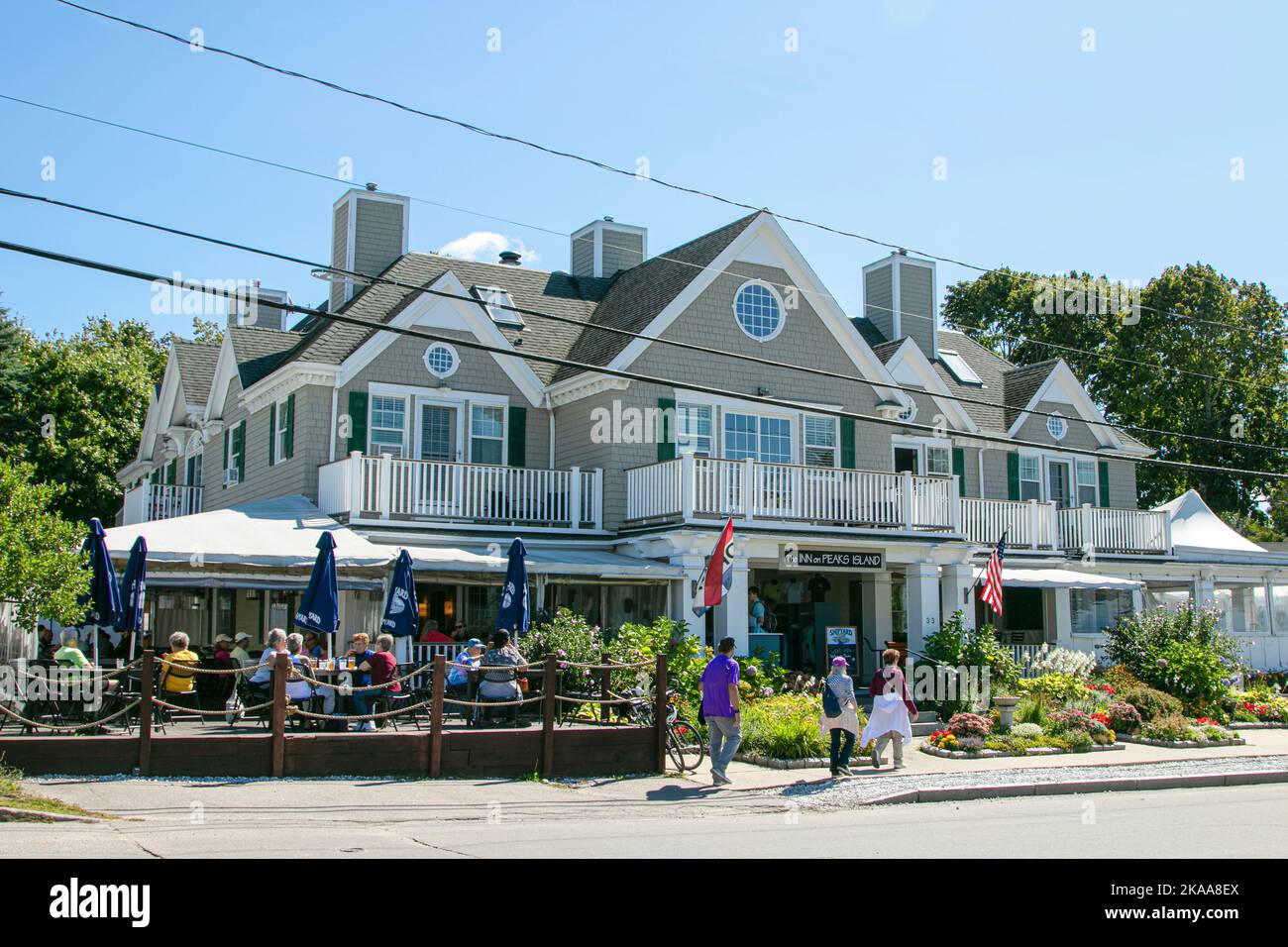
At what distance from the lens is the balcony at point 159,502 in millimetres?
28531

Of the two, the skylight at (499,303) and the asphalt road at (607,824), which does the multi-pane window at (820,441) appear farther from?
the asphalt road at (607,824)

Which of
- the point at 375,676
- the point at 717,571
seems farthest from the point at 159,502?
the point at 717,571

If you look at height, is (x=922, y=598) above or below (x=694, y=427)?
below

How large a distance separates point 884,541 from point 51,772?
15.1 metres

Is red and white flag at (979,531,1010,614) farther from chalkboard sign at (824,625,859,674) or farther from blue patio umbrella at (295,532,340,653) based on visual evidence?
blue patio umbrella at (295,532,340,653)

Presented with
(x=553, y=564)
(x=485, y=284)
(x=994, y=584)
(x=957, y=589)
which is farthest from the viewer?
(x=485, y=284)

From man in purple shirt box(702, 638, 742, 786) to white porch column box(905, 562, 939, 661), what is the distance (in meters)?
9.92

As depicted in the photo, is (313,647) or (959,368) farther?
(959,368)

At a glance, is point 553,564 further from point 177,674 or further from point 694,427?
point 177,674

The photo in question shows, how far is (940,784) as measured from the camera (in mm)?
15094

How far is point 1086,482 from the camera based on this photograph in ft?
105

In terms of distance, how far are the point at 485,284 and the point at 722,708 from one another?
15320 mm
